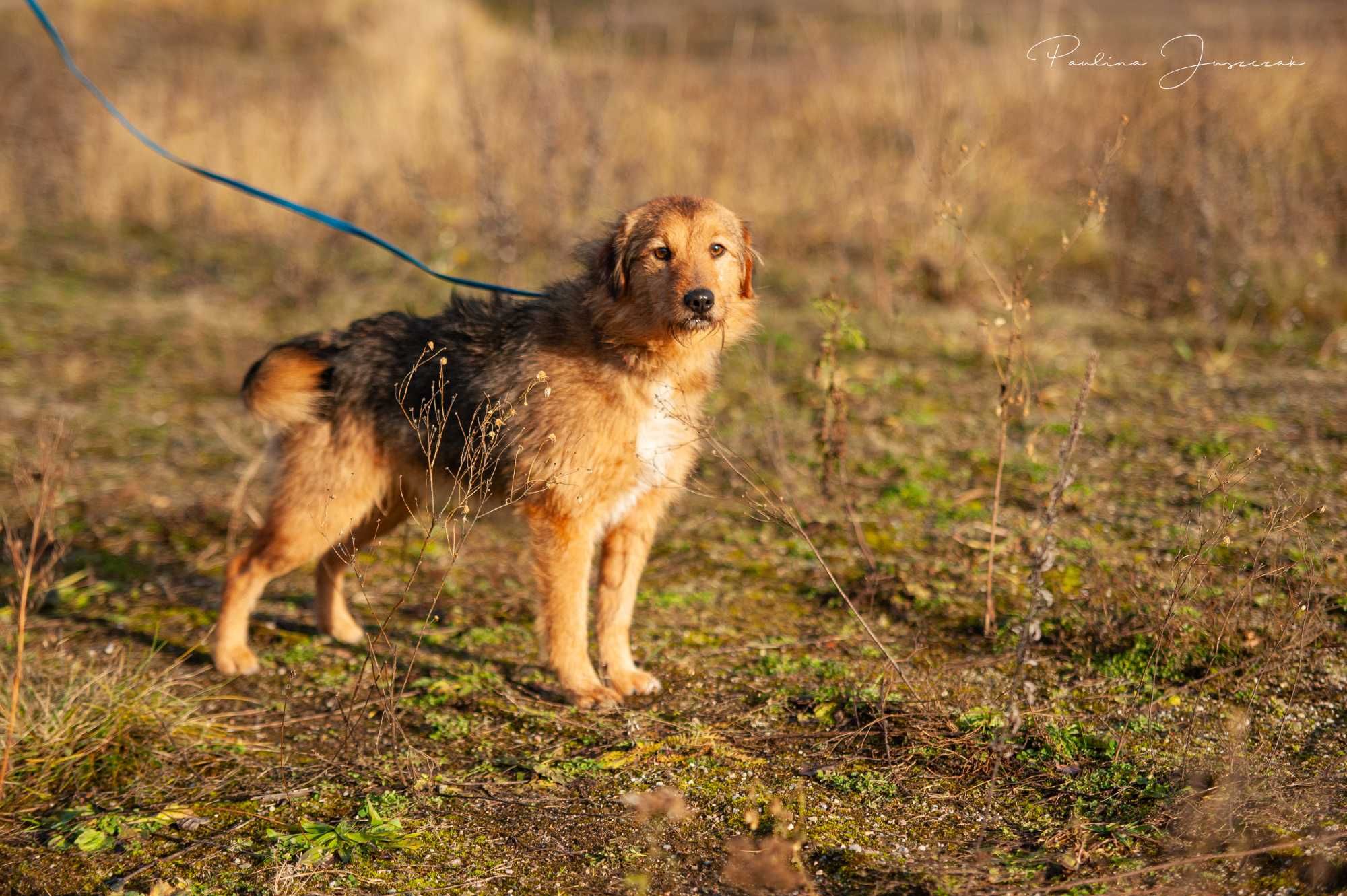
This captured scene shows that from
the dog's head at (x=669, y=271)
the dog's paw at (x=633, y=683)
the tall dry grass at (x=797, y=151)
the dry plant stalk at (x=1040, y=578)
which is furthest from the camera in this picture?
the tall dry grass at (x=797, y=151)

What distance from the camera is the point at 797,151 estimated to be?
11.8 metres

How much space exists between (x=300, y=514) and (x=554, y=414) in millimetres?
1203

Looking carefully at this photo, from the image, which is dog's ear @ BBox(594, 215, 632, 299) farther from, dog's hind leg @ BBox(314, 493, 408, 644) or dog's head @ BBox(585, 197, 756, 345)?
dog's hind leg @ BBox(314, 493, 408, 644)

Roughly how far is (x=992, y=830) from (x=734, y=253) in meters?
2.30

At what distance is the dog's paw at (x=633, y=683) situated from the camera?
4.18 metres

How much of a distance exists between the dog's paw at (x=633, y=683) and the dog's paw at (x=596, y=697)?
43mm

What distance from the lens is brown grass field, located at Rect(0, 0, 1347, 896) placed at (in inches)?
127

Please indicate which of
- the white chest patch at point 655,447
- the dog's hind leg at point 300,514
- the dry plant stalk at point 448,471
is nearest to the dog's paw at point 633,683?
the white chest patch at point 655,447

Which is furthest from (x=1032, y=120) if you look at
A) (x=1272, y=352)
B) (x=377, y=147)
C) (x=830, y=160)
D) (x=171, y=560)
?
(x=171, y=560)

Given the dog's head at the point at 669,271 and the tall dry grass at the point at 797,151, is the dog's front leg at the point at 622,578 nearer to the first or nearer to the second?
the dog's head at the point at 669,271

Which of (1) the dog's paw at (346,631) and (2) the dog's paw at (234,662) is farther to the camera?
(1) the dog's paw at (346,631)

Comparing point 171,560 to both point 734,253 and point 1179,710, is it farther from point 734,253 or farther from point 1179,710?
point 1179,710

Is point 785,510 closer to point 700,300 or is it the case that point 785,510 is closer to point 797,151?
point 700,300

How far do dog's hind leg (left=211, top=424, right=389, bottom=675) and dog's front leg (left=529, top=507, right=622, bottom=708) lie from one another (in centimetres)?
81
